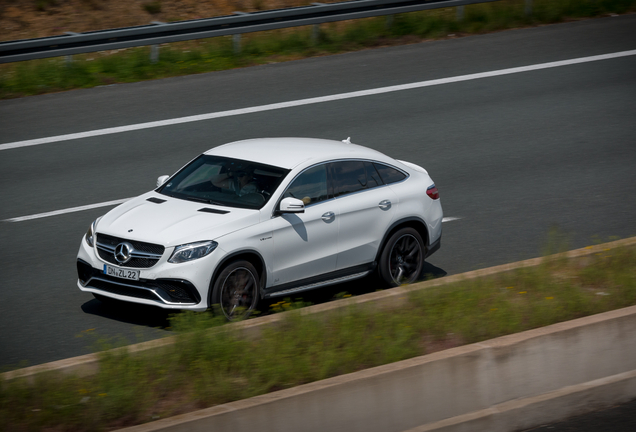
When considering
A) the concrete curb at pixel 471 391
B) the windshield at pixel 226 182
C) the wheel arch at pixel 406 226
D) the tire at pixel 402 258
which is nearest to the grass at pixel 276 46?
the windshield at pixel 226 182

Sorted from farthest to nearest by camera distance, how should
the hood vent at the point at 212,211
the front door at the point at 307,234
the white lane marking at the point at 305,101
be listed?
the white lane marking at the point at 305,101
the front door at the point at 307,234
the hood vent at the point at 212,211

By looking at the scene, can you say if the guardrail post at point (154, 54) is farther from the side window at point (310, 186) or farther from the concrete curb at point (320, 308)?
the concrete curb at point (320, 308)

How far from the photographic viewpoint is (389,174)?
31.9ft

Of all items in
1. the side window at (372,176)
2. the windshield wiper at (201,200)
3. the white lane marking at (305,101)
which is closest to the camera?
the windshield wiper at (201,200)

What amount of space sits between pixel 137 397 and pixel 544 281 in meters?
4.24

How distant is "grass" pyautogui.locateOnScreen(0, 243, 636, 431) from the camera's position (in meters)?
5.61

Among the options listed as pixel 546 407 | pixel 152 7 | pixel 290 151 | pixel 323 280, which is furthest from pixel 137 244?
pixel 152 7

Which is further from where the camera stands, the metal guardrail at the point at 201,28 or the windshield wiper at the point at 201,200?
the metal guardrail at the point at 201,28

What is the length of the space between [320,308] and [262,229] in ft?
4.00

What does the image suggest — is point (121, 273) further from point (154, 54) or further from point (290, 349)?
point (154, 54)

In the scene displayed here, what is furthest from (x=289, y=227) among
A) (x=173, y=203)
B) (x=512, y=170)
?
(x=512, y=170)

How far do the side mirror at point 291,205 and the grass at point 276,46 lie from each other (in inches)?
381

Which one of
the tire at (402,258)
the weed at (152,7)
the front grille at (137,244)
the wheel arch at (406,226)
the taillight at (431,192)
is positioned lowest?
the tire at (402,258)

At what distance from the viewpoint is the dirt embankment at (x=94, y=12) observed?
77.0ft
